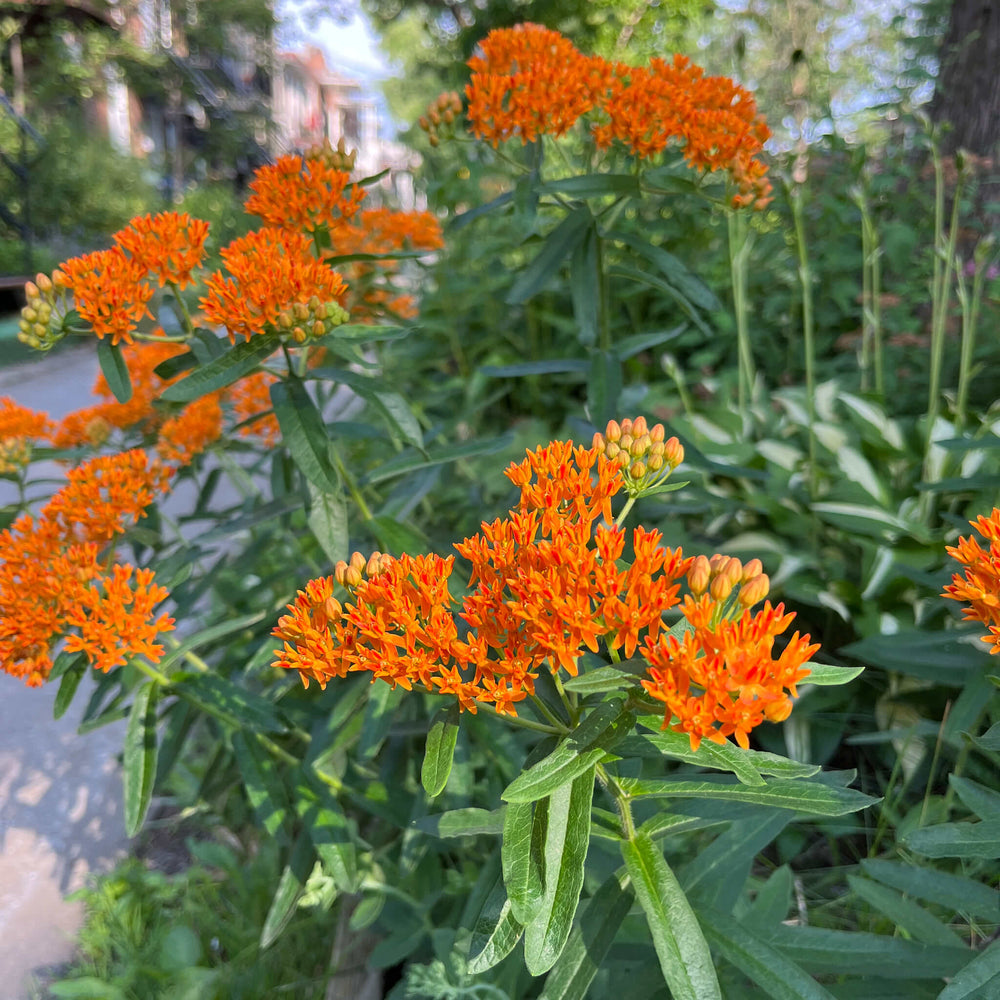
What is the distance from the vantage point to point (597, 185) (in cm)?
154

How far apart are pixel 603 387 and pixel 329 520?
25.9 inches

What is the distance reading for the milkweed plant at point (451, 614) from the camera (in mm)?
775

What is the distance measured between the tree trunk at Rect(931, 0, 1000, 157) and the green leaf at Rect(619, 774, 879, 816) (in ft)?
9.81

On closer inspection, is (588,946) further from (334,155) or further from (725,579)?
(334,155)

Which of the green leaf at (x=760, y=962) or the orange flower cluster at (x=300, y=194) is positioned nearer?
the green leaf at (x=760, y=962)

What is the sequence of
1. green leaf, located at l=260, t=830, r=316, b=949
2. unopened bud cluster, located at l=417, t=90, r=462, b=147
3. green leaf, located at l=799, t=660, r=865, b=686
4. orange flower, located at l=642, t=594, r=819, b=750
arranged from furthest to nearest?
1. unopened bud cluster, located at l=417, t=90, r=462, b=147
2. green leaf, located at l=260, t=830, r=316, b=949
3. green leaf, located at l=799, t=660, r=865, b=686
4. orange flower, located at l=642, t=594, r=819, b=750

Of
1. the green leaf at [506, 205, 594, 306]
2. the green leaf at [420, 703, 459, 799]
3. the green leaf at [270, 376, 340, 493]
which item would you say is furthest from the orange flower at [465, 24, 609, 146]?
the green leaf at [420, 703, 459, 799]

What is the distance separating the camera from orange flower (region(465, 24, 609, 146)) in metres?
1.52

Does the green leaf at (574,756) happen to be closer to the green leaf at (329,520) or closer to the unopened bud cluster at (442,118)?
the green leaf at (329,520)

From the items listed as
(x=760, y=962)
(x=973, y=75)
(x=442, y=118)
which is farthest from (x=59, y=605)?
(x=973, y=75)

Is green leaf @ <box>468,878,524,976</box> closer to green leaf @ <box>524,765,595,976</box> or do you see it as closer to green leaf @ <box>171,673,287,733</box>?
green leaf @ <box>524,765,595,976</box>

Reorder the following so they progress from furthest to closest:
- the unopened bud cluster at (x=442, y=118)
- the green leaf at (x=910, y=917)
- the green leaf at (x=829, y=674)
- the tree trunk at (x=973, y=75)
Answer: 1. the tree trunk at (x=973, y=75)
2. the unopened bud cluster at (x=442, y=118)
3. the green leaf at (x=910, y=917)
4. the green leaf at (x=829, y=674)

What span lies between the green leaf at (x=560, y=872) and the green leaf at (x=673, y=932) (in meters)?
0.09

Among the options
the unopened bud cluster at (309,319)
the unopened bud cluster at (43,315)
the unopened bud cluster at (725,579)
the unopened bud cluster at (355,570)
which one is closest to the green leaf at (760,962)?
the unopened bud cluster at (725,579)
